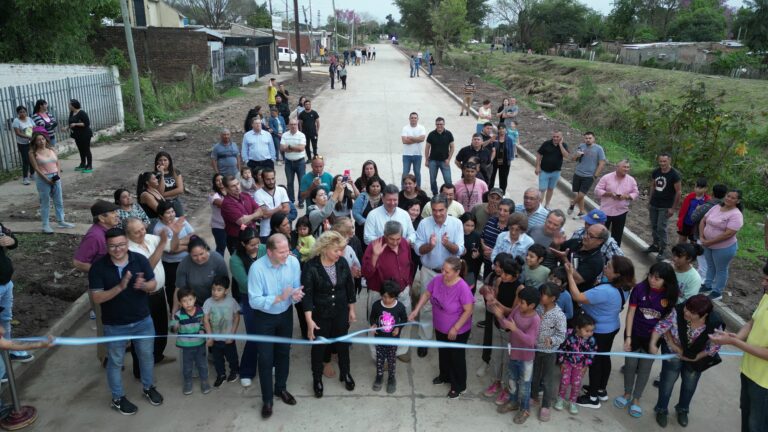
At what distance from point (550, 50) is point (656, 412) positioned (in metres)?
75.1

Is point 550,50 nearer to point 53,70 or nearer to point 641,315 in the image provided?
point 53,70

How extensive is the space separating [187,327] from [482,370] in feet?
9.79

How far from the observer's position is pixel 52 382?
5.11 meters

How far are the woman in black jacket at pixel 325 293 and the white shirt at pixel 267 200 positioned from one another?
7.16ft

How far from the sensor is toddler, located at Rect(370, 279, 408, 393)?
483 centimetres

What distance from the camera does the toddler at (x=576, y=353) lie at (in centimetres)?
459

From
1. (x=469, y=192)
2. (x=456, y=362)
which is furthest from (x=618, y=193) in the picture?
(x=456, y=362)

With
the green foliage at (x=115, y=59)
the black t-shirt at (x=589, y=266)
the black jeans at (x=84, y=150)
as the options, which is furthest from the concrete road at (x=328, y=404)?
the green foliage at (x=115, y=59)

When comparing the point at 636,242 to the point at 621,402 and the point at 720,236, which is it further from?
the point at 621,402

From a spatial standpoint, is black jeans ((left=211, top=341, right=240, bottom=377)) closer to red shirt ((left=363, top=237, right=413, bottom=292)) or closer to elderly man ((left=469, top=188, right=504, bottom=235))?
→ red shirt ((left=363, top=237, right=413, bottom=292))

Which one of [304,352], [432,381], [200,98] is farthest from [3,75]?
[432,381]

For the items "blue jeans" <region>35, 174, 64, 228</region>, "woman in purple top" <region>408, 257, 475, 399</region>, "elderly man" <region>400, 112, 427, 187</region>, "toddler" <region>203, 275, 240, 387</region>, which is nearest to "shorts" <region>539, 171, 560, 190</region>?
"elderly man" <region>400, 112, 427, 187</region>

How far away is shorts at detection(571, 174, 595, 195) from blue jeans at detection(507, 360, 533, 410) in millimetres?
5665

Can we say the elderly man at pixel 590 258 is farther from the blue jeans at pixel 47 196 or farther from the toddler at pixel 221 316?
the blue jeans at pixel 47 196
